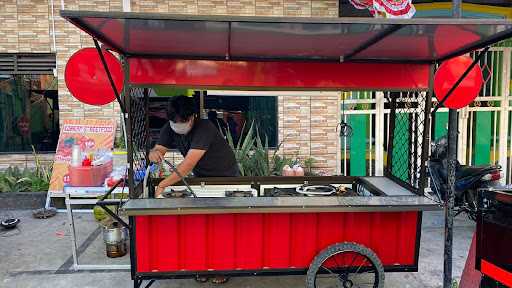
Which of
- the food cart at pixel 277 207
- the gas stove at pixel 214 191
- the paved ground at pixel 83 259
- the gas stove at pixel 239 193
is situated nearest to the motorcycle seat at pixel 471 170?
the paved ground at pixel 83 259

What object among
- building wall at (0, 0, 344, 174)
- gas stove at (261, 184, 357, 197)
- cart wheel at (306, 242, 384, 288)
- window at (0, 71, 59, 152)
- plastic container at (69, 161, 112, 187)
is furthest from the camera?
window at (0, 71, 59, 152)

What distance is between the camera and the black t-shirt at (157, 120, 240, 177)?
14.3 ft

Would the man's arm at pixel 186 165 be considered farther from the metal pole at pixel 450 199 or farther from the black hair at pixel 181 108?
the metal pole at pixel 450 199

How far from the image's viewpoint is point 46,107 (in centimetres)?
760

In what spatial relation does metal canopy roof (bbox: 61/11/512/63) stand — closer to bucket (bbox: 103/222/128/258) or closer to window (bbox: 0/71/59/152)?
bucket (bbox: 103/222/128/258)

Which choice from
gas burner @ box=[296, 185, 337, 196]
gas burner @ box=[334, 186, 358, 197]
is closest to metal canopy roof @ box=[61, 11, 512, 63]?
gas burner @ box=[296, 185, 337, 196]

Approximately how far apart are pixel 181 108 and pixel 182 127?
0.23m

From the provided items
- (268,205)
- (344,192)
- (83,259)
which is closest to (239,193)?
(268,205)

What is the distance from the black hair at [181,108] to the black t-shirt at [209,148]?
8.3 inches

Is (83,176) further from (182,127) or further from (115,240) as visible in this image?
(182,127)

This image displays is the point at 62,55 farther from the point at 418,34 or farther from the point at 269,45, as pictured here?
the point at 418,34

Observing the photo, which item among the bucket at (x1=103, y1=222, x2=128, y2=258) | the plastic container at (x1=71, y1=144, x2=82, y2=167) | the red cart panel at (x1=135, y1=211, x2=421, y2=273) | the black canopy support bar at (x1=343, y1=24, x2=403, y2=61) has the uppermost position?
the black canopy support bar at (x1=343, y1=24, x2=403, y2=61)

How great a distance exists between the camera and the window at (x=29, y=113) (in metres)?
7.49

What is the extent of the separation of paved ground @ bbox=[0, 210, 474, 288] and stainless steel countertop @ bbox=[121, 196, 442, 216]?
121 cm
